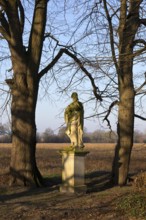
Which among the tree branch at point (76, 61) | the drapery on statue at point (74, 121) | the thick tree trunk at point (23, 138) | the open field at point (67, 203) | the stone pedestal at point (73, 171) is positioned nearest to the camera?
the open field at point (67, 203)

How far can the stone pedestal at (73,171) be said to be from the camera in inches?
533

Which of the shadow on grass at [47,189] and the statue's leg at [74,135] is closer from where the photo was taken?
the shadow on grass at [47,189]

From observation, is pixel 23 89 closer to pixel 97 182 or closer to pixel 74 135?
pixel 74 135

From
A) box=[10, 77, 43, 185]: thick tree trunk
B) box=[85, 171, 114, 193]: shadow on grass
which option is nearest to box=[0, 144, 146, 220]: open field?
box=[85, 171, 114, 193]: shadow on grass

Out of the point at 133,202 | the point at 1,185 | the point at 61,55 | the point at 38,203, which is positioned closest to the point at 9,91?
the point at 61,55

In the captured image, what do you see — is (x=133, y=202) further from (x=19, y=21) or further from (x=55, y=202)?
(x=19, y=21)

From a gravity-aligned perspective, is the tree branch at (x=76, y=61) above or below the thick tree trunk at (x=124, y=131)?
above

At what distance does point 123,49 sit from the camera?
48.5 ft

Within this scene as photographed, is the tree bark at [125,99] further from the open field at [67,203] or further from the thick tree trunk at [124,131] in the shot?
the open field at [67,203]

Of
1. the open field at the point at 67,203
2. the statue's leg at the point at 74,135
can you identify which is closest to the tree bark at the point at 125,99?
the open field at the point at 67,203

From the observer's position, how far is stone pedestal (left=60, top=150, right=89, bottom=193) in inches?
533

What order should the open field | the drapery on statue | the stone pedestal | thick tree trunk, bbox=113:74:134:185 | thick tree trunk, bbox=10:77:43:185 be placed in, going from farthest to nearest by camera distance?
thick tree trunk, bbox=10:77:43:185, thick tree trunk, bbox=113:74:134:185, the drapery on statue, the stone pedestal, the open field

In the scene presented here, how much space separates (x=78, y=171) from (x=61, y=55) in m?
5.01

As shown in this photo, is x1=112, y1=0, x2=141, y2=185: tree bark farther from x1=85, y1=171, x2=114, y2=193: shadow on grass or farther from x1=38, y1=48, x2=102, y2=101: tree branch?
x1=38, y1=48, x2=102, y2=101: tree branch
